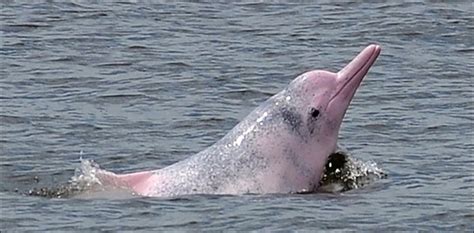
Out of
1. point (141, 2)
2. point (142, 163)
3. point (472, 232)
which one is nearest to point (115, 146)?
point (142, 163)

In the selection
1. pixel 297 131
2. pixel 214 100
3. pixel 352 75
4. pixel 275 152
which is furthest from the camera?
pixel 214 100

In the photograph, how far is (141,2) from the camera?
91.0 feet

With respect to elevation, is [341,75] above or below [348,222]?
above

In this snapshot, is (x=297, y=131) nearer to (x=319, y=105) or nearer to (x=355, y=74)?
(x=319, y=105)

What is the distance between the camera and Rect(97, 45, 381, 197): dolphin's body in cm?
1644

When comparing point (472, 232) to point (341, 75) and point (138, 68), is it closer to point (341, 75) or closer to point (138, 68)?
point (341, 75)

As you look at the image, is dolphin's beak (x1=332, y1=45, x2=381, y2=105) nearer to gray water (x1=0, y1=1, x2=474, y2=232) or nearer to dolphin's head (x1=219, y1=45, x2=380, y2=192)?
dolphin's head (x1=219, y1=45, x2=380, y2=192)

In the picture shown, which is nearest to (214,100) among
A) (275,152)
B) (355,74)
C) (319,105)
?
(355,74)

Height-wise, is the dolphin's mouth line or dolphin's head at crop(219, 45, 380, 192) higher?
the dolphin's mouth line

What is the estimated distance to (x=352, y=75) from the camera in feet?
56.2

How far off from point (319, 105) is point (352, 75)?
18.6 inches

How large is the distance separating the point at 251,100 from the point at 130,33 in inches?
176

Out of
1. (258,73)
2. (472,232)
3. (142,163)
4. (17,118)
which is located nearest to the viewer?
(472,232)

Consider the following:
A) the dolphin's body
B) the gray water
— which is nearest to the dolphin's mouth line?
the dolphin's body
